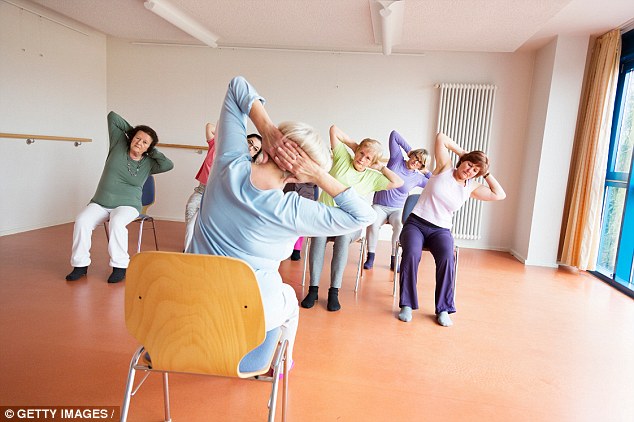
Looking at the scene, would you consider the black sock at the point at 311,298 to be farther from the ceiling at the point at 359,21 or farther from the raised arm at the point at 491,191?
the ceiling at the point at 359,21

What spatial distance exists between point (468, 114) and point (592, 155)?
1493mm

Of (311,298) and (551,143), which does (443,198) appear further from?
(551,143)

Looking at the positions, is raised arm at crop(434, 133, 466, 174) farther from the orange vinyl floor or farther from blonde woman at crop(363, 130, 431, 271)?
the orange vinyl floor

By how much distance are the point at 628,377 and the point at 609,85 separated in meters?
3.14

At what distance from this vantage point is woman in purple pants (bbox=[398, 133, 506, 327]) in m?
2.97

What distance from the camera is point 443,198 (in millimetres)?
3094

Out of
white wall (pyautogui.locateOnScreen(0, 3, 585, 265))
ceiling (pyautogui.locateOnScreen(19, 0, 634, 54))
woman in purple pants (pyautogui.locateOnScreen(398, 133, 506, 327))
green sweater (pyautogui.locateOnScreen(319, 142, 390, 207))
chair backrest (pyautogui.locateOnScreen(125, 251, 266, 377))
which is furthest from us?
white wall (pyautogui.locateOnScreen(0, 3, 585, 265))

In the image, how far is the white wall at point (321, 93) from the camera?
17.8 ft

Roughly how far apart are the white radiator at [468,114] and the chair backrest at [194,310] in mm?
4818

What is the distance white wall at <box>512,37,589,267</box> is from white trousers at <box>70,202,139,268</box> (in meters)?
4.20

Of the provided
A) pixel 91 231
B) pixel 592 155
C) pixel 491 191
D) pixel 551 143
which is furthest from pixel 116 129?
pixel 592 155

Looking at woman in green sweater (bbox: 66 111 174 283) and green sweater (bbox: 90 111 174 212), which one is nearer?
woman in green sweater (bbox: 66 111 174 283)

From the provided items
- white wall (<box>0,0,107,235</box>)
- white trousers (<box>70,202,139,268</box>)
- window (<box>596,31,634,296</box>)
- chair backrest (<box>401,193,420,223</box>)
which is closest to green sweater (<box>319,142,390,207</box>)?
chair backrest (<box>401,193,420,223</box>)

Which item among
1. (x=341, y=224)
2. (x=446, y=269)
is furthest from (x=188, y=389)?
(x=446, y=269)
